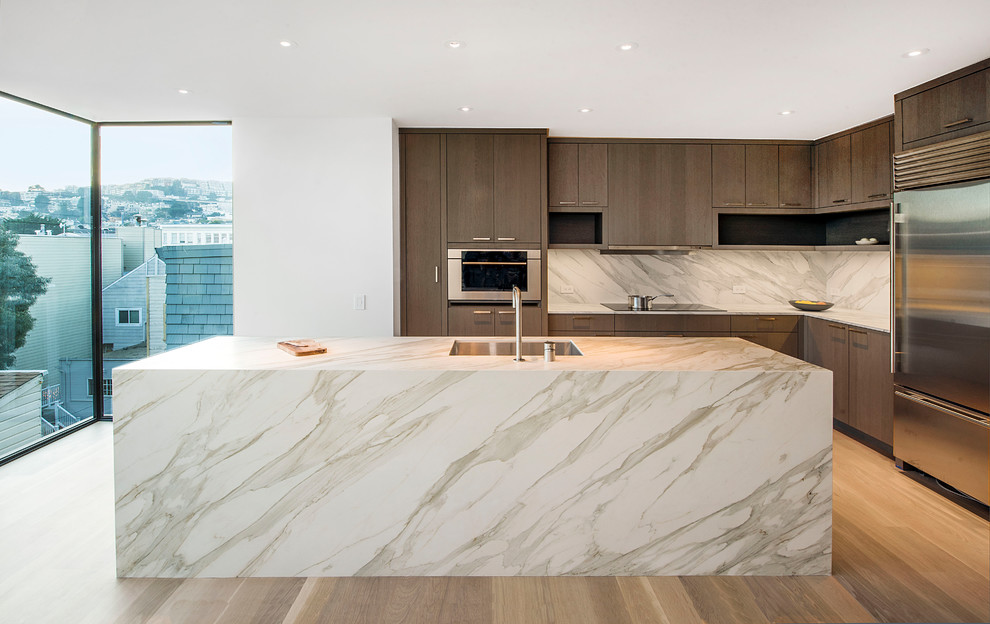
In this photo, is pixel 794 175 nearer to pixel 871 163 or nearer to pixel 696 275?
pixel 871 163

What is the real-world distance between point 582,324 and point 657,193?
125 cm

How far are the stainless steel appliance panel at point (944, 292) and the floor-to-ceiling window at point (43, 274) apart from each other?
5.31 meters

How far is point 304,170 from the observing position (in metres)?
4.59

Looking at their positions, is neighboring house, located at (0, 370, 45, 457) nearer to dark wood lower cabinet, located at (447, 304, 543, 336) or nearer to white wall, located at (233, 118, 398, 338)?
white wall, located at (233, 118, 398, 338)

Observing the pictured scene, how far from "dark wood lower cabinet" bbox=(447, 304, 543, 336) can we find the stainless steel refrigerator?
2354 millimetres

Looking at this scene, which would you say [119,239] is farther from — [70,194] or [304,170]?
[304,170]

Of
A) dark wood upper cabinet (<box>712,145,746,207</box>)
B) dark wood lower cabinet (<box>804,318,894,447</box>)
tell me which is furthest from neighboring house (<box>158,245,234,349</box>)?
dark wood lower cabinet (<box>804,318,894,447</box>)

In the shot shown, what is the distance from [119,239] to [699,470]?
14.8ft

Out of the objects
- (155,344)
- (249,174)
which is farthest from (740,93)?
(155,344)

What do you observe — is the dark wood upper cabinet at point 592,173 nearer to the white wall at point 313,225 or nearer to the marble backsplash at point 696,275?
the marble backsplash at point 696,275

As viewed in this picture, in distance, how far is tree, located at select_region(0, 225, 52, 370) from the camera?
13.0 ft

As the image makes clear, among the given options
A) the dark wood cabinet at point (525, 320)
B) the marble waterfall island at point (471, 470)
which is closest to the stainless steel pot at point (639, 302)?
the dark wood cabinet at point (525, 320)

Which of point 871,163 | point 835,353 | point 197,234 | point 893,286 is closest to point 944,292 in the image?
point 893,286

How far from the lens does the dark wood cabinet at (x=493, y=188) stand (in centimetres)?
488
